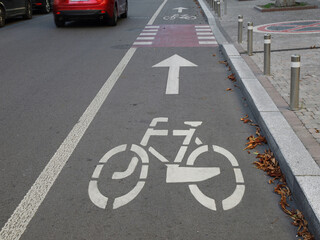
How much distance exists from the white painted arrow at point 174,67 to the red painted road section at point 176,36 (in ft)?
7.47

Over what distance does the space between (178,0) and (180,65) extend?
24.6 m

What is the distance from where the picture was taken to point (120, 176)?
464 centimetres

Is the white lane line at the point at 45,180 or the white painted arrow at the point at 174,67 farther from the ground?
the white painted arrow at the point at 174,67

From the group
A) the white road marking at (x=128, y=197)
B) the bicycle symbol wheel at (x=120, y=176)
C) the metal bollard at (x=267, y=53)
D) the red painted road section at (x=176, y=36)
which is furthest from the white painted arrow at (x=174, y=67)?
the white road marking at (x=128, y=197)

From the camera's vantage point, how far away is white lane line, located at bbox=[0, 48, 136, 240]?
3752 mm

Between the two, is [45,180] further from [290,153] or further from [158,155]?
[290,153]

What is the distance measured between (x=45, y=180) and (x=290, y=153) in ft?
7.88

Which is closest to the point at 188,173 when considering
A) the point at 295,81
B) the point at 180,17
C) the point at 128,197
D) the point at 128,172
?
the point at 128,172

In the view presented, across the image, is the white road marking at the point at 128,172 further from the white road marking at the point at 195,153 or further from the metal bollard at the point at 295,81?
the metal bollard at the point at 295,81

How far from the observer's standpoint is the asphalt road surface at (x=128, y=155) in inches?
149

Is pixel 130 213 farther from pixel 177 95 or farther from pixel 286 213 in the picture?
pixel 177 95

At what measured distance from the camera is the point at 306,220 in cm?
369

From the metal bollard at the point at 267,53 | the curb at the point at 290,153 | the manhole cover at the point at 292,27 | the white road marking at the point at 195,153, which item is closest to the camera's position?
the curb at the point at 290,153

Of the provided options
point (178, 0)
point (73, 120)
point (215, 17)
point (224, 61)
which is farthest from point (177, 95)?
point (178, 0)
